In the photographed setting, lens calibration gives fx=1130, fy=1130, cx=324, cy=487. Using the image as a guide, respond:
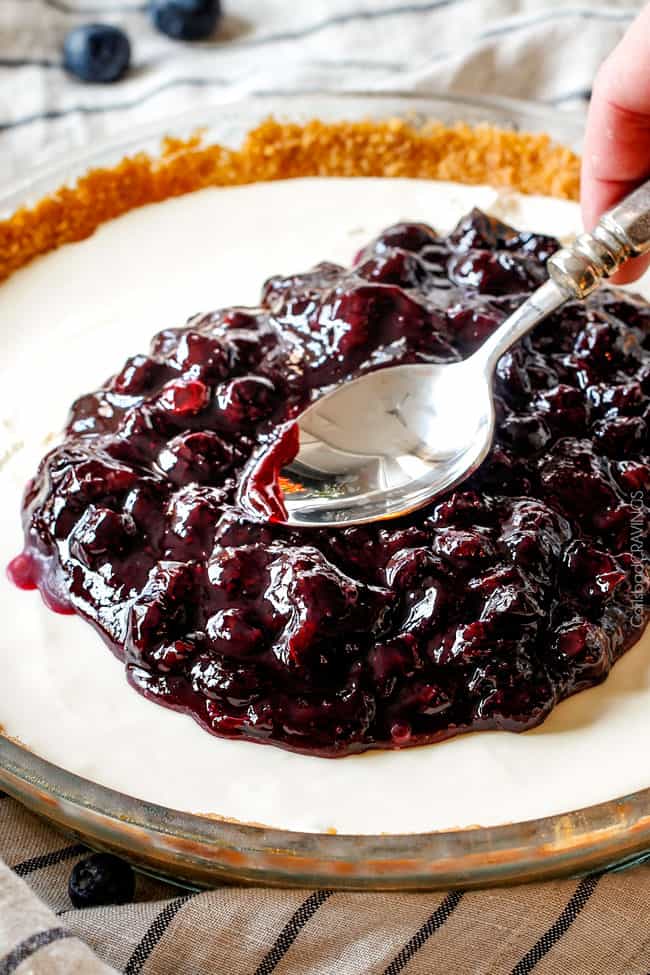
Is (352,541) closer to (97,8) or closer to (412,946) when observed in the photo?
(412,946)

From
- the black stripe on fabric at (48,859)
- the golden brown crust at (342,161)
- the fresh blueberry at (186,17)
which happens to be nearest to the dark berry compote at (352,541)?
the black stripe on fabric at (48,859)

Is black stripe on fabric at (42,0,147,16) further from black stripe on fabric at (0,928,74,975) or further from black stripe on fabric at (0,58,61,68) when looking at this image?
black stripe on fabric at (0,928,74,975)

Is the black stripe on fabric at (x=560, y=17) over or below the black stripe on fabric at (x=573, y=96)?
over

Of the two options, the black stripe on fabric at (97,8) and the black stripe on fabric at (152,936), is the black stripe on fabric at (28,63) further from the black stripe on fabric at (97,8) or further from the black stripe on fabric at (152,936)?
the black stripe on fabric at (152,936)

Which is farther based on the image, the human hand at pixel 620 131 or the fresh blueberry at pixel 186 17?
the fresh blueberry at pixel 186 17


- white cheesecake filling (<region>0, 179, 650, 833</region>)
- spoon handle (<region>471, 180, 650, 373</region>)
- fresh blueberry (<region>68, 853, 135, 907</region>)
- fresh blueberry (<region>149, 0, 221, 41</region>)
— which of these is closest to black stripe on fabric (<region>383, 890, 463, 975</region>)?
white cheesecake filling (<region>0, 179, 650, 833</region>)

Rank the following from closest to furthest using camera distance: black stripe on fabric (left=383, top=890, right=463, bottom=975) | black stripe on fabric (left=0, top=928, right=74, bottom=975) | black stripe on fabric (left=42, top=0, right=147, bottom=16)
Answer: black stripe on fabric (left=0, top=928, right=74, bottom=975) → black stripe on fabric (left=383, top=890, right=463, bottom=975) → black stripe on fabric (left=42, top=0, right=147, bottom=16)
